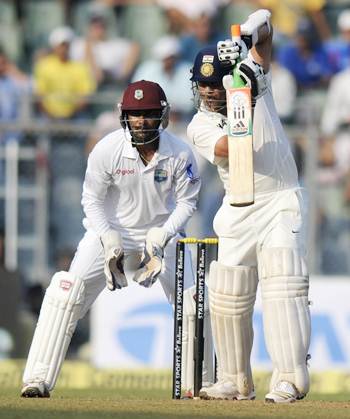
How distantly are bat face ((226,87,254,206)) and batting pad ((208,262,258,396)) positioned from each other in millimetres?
598

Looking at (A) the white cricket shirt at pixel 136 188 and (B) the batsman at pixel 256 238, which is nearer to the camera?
(B) the batsman at pixel 256 238

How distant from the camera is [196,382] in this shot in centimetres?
757

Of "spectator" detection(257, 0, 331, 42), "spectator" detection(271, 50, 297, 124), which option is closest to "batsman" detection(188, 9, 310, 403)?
"spectator" detection(271, 50, 297, 124)

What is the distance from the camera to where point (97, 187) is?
308 inches

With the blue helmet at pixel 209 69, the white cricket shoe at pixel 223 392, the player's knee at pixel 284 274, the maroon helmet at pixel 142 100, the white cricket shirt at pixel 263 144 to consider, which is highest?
the blue helmet at pixel 209 69

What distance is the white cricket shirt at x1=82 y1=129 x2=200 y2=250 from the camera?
7.79 metres

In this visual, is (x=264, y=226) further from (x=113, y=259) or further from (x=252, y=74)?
(x=113, y=259)

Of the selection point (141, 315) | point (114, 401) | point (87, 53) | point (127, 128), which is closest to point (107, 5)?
point (87, 53)

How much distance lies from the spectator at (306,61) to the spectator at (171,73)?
3.89 feet

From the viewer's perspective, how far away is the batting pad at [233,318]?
707 cm

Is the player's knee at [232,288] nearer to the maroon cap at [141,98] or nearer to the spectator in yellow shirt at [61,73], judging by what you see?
the maroon cap at [141,98]

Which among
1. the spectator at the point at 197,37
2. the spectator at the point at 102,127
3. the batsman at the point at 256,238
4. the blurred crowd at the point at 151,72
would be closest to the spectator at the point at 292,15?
the blurred crowd at the point at 151,72

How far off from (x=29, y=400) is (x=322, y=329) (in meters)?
5.32

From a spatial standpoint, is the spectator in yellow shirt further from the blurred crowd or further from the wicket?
the wicket
